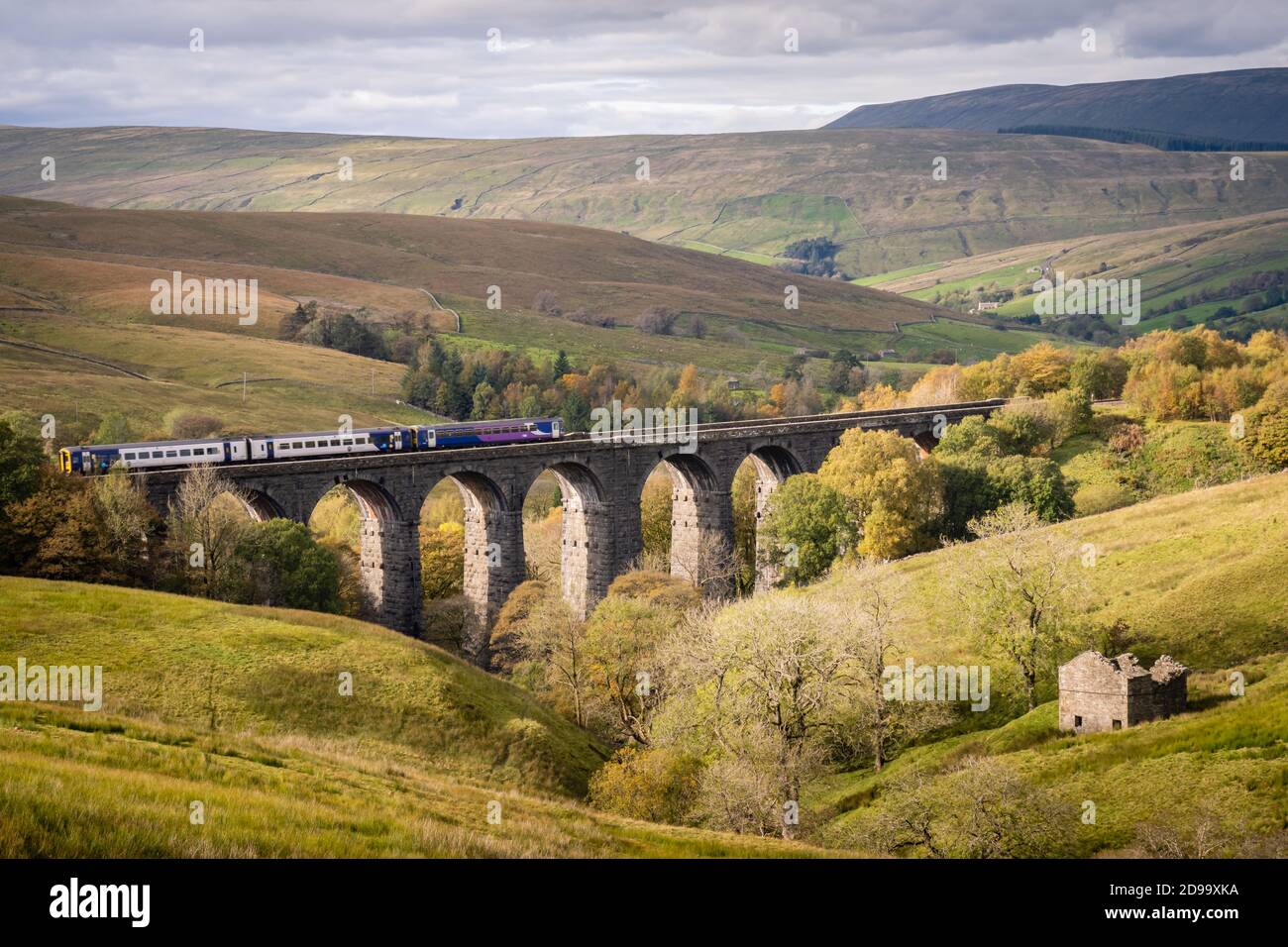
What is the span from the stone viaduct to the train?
4.24ft

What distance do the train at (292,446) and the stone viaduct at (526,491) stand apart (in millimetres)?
1293

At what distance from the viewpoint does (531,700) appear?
178 feet

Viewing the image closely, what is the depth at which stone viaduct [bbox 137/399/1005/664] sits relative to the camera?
3009 inches

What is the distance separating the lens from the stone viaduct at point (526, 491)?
7644cm

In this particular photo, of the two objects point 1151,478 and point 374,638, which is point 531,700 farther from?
point 1151,478

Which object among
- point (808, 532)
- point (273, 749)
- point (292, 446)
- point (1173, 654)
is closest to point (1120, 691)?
point (1173, 654)

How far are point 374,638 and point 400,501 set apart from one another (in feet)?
93.7

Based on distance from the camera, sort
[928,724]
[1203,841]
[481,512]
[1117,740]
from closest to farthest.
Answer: [1203,841]
[1117,740]
[928,724]
[481,512]

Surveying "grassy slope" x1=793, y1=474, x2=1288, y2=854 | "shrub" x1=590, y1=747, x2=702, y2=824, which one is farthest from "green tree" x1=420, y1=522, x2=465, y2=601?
"shrub" x1=590, y1=747, x2=702, y2=824

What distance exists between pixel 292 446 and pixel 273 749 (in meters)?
47.2

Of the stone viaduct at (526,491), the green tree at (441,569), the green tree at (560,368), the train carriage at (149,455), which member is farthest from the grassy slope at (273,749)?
the green tree at (560,368)

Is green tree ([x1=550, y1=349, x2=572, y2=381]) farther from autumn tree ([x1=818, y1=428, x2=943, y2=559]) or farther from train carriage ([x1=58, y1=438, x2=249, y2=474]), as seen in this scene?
train carriage ([x1=58, y1=438, x2=249, y2=474])

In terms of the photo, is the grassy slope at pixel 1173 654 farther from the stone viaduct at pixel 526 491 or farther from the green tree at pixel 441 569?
the green tree at pixel 441 569
